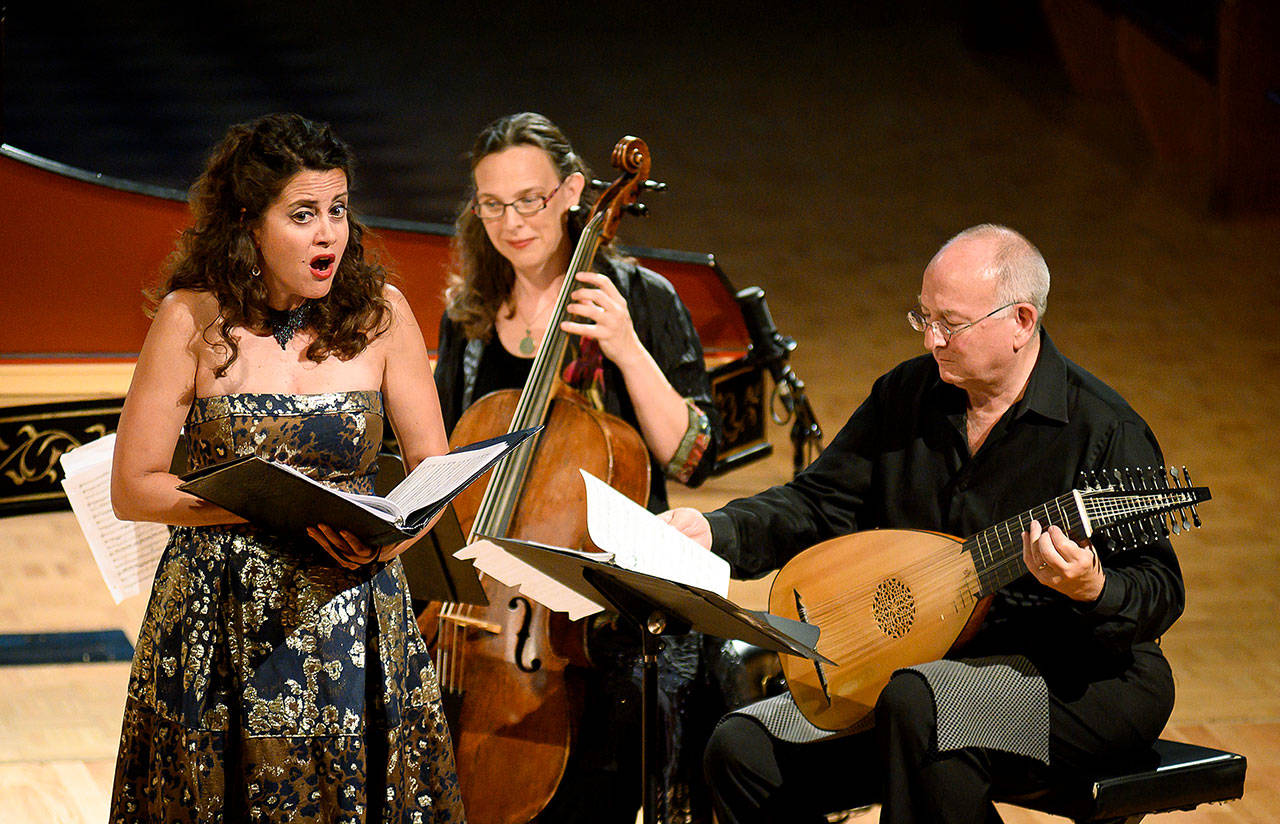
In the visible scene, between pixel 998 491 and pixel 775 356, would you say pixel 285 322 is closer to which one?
pixel 998 491

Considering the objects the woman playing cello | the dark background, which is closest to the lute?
the woman playing cello

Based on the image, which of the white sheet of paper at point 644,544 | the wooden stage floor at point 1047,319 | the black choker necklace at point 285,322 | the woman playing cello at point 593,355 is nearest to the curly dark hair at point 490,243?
the woman playing cello at point 593,355

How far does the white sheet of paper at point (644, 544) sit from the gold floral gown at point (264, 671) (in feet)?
1.25

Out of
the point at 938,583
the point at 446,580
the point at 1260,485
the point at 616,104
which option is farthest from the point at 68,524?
the point at 616,104

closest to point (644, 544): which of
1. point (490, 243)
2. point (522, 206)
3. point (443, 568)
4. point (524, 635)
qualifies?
point (443, 568)

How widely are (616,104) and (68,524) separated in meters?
5.51

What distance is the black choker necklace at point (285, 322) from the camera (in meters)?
2.02

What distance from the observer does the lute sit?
2049mm

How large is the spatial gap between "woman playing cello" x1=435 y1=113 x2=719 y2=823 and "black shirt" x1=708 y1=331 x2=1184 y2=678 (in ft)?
0.95

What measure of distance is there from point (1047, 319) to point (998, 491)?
4.71 meters

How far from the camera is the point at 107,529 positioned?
225 cm

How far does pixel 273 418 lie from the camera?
6.39 feet

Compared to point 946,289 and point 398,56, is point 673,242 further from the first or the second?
point 946,289

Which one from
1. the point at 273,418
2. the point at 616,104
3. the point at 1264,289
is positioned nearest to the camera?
the point at 273,418
